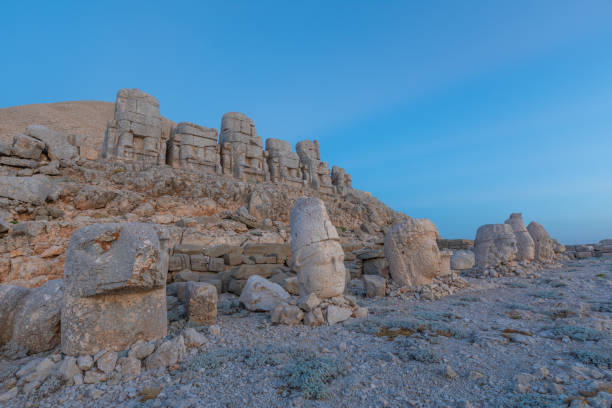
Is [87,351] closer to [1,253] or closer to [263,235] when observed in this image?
[1,253]

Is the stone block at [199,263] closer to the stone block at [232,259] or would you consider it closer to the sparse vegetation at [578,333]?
the stone block at [232,259]

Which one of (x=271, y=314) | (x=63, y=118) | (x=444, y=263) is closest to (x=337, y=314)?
(x=271, y=314)

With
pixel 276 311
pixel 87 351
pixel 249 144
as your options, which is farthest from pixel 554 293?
pixel 249 144

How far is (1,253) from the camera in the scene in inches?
296

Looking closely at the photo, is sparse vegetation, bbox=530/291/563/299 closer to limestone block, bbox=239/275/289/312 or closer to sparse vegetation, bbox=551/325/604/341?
sparse vegetation, bbox=551/325/604/341

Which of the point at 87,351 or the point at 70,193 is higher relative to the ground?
the point at 70,193

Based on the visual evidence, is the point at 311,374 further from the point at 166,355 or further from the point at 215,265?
the point at 215,265

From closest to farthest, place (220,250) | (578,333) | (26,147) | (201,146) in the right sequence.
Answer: (578,333) < (220,250) < (26,147) < (201,146)

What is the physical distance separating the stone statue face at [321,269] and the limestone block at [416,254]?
8.28ft

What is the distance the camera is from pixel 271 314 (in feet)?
16.5

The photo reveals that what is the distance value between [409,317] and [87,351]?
15.2 feet

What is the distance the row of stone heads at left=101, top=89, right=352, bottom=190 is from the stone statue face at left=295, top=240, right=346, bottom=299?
1438 centimetres

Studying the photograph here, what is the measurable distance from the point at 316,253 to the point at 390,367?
8.62 ft

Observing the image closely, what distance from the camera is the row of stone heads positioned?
16.7 meters
